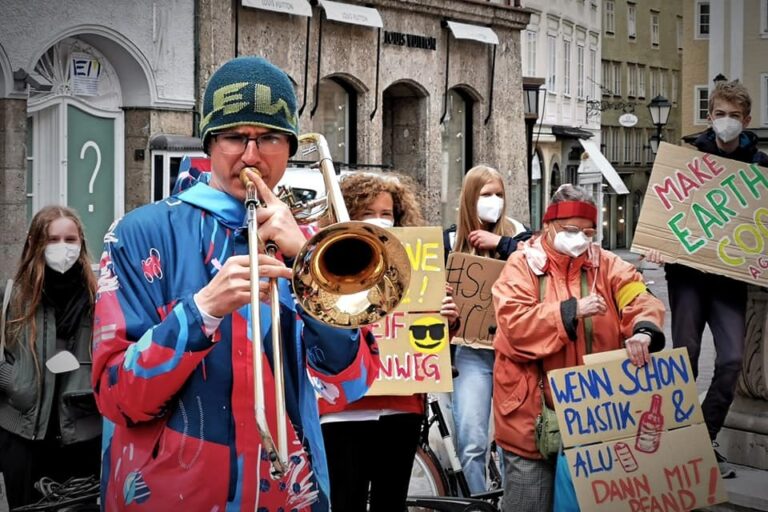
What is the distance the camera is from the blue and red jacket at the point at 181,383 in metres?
2.86

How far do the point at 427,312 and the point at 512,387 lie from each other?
30.7 inches

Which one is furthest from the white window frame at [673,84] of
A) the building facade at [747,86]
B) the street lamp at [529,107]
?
the street lamp at [529,107]

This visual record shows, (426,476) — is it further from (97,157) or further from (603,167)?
(603,167)

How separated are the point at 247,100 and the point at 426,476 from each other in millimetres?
4014

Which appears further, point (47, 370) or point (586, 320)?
point (47, 370)

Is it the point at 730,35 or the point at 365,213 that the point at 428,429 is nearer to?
the point at 365,213

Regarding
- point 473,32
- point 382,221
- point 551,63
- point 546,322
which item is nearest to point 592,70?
point 551,63

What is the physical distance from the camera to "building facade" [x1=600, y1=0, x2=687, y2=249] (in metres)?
59.4

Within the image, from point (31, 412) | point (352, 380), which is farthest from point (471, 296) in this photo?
point (352, 380)

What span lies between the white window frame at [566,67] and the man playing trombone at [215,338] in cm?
4420

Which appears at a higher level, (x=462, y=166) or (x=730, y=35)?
(x=730, y=35)

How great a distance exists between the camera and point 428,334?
20.4 ft

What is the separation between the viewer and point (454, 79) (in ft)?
91.2

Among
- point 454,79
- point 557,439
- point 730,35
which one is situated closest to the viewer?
point 557,439
